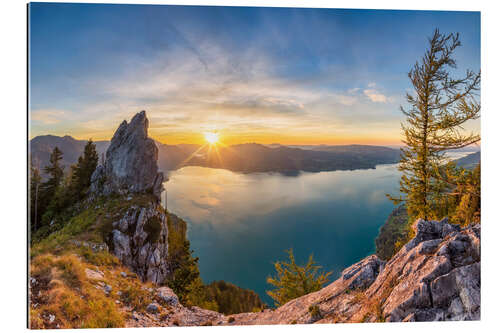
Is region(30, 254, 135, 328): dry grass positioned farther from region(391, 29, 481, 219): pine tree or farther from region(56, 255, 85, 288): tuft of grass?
region(391, 29, 481, 219): pine tree

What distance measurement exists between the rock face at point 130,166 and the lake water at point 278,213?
4.95 ft

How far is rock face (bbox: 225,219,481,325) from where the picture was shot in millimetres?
2906

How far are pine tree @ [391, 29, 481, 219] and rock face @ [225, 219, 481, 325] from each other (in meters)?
1.97

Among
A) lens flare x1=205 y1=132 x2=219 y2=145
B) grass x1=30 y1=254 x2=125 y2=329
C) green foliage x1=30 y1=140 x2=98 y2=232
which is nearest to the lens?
grass x1=30 y1=254 x2=125 y2=329

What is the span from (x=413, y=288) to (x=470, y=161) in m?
4.02

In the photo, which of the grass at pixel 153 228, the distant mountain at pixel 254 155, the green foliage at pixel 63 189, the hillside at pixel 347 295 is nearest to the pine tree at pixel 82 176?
the green foliage at pixel 63 189

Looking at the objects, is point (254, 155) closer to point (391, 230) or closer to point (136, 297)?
point (136, 297)

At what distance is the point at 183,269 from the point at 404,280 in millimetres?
11571

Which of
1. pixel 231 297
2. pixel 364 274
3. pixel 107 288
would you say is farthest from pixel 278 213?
pixel 231 297

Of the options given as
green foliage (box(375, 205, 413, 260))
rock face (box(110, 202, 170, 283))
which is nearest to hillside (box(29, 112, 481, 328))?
rock face (box(110, 202, 170, 283))

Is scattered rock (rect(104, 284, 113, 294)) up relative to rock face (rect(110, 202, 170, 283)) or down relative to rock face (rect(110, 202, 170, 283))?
up

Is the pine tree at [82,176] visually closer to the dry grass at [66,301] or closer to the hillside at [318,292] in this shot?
the hillside at [318,292]

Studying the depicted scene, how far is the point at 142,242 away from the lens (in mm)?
10336

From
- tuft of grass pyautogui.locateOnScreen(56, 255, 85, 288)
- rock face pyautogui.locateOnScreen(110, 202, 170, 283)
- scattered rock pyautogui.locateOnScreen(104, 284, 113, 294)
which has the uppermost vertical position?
tuft of grass pyautogui.locateOnScreen(56, 255, 85, 288)
